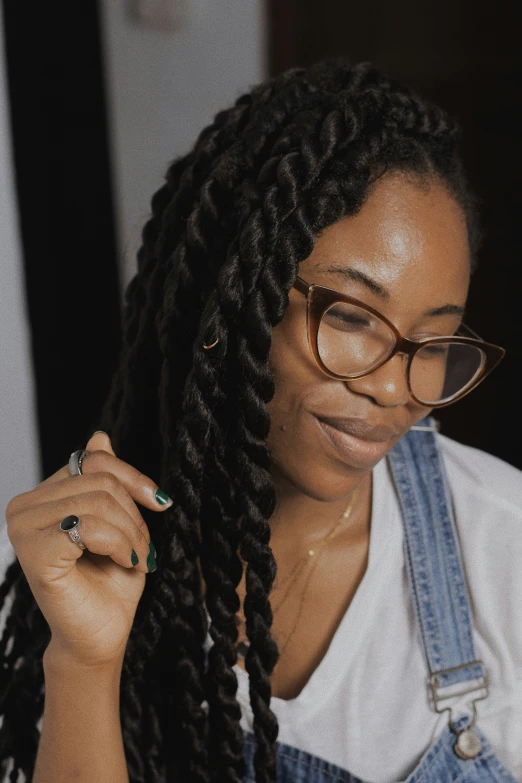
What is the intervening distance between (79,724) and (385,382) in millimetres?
513

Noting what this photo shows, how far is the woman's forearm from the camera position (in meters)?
0.92

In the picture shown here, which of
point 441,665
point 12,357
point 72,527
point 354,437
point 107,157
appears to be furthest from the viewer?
point 107,157

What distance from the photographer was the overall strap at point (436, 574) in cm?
106

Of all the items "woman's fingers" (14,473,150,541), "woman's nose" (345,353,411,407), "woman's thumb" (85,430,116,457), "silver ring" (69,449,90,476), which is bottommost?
"woman's fingers" (14,473,150,541)

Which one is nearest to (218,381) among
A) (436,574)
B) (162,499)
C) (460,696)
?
(162,499)

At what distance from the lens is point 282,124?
3.21ft

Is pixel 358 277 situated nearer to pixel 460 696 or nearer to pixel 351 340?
pixel 351 340

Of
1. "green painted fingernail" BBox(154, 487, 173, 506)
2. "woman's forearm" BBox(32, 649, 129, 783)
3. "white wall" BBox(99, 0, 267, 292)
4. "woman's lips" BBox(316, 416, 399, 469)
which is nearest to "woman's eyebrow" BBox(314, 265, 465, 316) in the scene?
"woman's lips" BBox(316, 416, 399, 469)

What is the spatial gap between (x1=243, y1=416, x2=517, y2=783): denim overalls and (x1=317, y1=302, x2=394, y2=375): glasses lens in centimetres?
29

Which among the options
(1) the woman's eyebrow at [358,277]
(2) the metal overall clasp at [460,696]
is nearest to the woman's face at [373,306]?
(1) the woman's eyebrow at [358,277]

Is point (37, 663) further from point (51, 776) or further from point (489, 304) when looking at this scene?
point (489, 304)

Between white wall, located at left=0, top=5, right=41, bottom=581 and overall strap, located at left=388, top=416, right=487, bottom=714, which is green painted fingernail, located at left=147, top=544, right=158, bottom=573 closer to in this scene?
overall strap, located at left=388, top=416, right=487, bottom=714

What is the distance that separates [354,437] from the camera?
0.96 m

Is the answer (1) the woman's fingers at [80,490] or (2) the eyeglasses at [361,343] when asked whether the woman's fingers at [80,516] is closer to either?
(1) the woman's fingers at [80,490]
